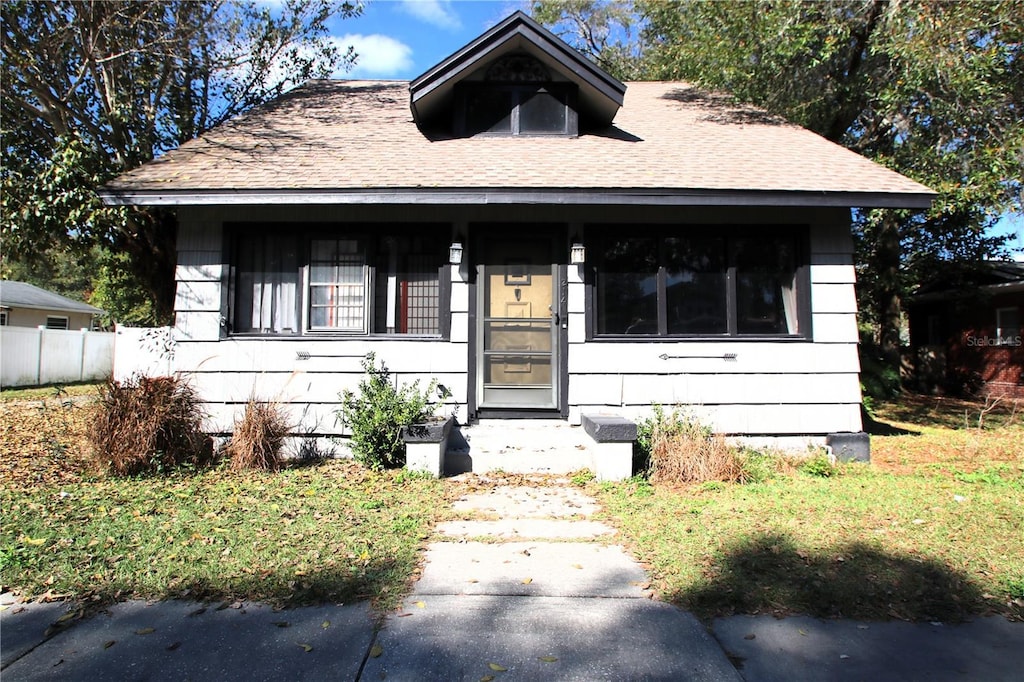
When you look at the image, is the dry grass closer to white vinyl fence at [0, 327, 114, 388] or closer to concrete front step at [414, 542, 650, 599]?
concrete front step at [414, 542, 650, 599]

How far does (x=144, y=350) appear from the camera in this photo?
7.59 m

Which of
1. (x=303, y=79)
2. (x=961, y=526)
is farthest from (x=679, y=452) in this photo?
(x=303, y=79)

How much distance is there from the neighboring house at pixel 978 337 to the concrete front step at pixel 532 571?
1589cm

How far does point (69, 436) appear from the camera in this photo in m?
6.82

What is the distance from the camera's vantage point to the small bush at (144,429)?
5.55 metres

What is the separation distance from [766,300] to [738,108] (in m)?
4.68

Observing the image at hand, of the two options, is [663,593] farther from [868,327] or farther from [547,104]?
[868,327]

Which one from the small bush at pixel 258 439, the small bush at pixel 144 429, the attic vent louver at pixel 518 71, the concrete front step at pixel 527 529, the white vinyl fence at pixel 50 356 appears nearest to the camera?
the concrete front step at pixel 527 529

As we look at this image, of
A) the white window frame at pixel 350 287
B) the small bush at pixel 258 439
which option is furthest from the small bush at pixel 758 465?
the small bush at pixel 258 439

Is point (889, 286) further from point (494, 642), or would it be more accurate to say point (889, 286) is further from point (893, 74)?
point (494, 642)

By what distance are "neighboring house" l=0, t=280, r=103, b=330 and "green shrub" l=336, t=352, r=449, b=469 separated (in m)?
24.0

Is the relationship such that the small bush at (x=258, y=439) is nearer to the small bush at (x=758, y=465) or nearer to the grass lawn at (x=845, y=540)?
the grass lawn at (x=845, y=540)

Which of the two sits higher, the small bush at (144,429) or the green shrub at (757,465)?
the small bush at (144,429)

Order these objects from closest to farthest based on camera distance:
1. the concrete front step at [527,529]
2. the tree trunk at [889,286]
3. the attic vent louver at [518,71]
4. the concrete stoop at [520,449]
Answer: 1. the concrete front step at [527,529]
2. the concrete stoop at [520,449]
3. the attic vent louver at [518,71]
4. the tree trunk at [889,286]
